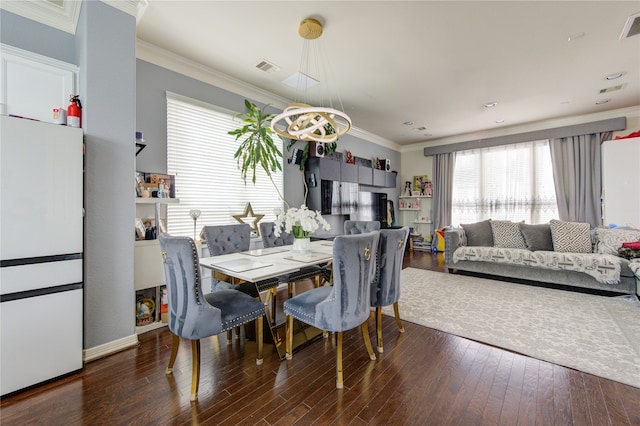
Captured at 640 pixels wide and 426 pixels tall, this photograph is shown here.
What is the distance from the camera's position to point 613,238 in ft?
12.3

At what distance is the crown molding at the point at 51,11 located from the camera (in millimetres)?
2113

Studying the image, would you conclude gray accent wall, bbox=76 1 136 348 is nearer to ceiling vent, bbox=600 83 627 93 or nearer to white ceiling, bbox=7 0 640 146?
white ceiling, bbox=7 0 640 146

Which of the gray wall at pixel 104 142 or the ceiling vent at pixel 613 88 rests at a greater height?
the ceiling vent at pixel 613 88

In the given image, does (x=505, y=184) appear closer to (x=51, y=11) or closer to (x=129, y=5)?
(x=129, y=5)

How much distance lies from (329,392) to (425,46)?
11.4 feet

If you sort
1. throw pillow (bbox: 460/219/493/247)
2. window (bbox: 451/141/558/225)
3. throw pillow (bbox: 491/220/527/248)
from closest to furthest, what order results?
throw pillow (bbox: 491/220/527/248)
throw pillow (bbox: 460/219/493/247)
window (bbox: 451/141/558/225)

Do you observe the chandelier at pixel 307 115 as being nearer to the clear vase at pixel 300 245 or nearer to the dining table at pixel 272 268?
the clear vase at pixel 300 245

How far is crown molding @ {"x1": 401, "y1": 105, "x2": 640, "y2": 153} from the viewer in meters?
5.00

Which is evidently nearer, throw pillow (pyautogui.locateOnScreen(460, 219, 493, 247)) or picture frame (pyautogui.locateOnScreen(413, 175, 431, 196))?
throw pillow (pyautogui.locateOnScreen(460, 219, 493, 247))

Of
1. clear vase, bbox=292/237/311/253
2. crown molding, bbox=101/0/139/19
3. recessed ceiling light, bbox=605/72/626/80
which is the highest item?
recessed ceiling light, bbox=605/72/626/80

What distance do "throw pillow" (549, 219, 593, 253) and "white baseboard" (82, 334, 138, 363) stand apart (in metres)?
5.64

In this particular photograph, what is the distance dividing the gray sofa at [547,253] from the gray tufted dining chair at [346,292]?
3.41 metres

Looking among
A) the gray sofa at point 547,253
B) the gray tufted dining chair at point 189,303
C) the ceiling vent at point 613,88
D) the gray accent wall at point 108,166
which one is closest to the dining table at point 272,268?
the gray tufted dining chair at point 189,303

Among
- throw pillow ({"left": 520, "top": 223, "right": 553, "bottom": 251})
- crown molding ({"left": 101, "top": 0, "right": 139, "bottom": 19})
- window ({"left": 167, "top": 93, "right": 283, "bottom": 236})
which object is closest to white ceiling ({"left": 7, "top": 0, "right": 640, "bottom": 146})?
crown molding ({"left": 101, "top": 0, "right": 139, "bottom": 19})
